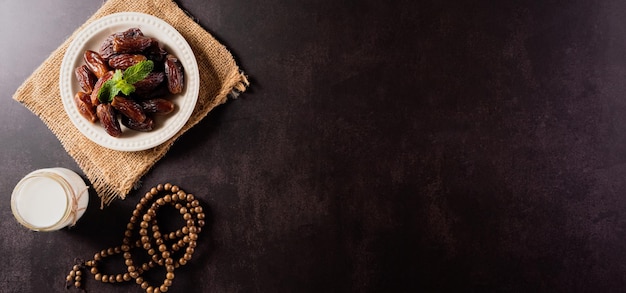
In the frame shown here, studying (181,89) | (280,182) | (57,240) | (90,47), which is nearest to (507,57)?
(280,182)

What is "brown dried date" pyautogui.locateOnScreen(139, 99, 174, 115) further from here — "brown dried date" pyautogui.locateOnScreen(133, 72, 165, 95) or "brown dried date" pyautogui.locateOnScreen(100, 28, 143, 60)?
"brown dried date" pyautogui.locateOnScreen(100, 28, 143, 60)

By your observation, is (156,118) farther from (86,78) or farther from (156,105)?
(86,78)

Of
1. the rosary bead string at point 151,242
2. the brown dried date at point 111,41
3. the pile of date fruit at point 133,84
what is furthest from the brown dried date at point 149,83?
the rosary bead string at point 151,242

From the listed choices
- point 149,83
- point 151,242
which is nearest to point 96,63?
point 149,83

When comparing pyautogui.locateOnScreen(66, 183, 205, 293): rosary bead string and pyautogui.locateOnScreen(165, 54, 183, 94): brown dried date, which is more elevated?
pyautogui.locateOnScreen(165, 54, 183, 94): brown dried date

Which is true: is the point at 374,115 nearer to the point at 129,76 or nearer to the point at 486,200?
the point at 486,200

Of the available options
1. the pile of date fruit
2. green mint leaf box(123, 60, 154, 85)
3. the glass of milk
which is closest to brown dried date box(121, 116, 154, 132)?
the pile of date fruit

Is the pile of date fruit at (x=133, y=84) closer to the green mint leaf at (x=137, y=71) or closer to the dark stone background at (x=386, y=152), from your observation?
the green mint leaf at (x=137, y=71)
